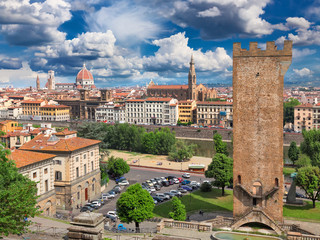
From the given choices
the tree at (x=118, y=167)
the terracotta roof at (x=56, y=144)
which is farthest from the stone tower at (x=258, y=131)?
the tree at (x=118, y=167)

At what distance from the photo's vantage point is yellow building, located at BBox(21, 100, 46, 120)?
468 feet

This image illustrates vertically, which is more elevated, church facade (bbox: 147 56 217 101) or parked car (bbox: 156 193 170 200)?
church facade (bbox: 147 56 217 101)

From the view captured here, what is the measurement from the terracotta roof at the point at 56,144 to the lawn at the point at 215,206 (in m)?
12.0

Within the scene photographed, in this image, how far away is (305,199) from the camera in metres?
39.4

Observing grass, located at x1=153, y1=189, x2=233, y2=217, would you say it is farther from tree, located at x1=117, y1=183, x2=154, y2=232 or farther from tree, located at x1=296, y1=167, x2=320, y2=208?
tree, located at x1=296, y1=167, x2=320, y2=208

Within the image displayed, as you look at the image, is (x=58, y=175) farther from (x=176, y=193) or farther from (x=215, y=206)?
(x=215, y=206)

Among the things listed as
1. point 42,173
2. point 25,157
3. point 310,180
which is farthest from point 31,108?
point 310,180

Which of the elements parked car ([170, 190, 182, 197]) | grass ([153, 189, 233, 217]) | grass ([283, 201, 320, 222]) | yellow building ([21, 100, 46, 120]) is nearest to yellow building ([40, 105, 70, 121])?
yellow building ([21, 100, 46, 120])

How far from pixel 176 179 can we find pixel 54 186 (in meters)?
19.2

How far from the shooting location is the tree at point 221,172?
131ft

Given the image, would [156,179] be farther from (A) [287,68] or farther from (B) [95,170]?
(A) [287,68]

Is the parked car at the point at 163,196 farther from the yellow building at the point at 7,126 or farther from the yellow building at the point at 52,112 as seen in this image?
the yellow building at the point at 52,112

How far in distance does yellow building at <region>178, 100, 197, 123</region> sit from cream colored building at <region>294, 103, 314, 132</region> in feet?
119

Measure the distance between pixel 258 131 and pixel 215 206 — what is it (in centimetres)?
1348
